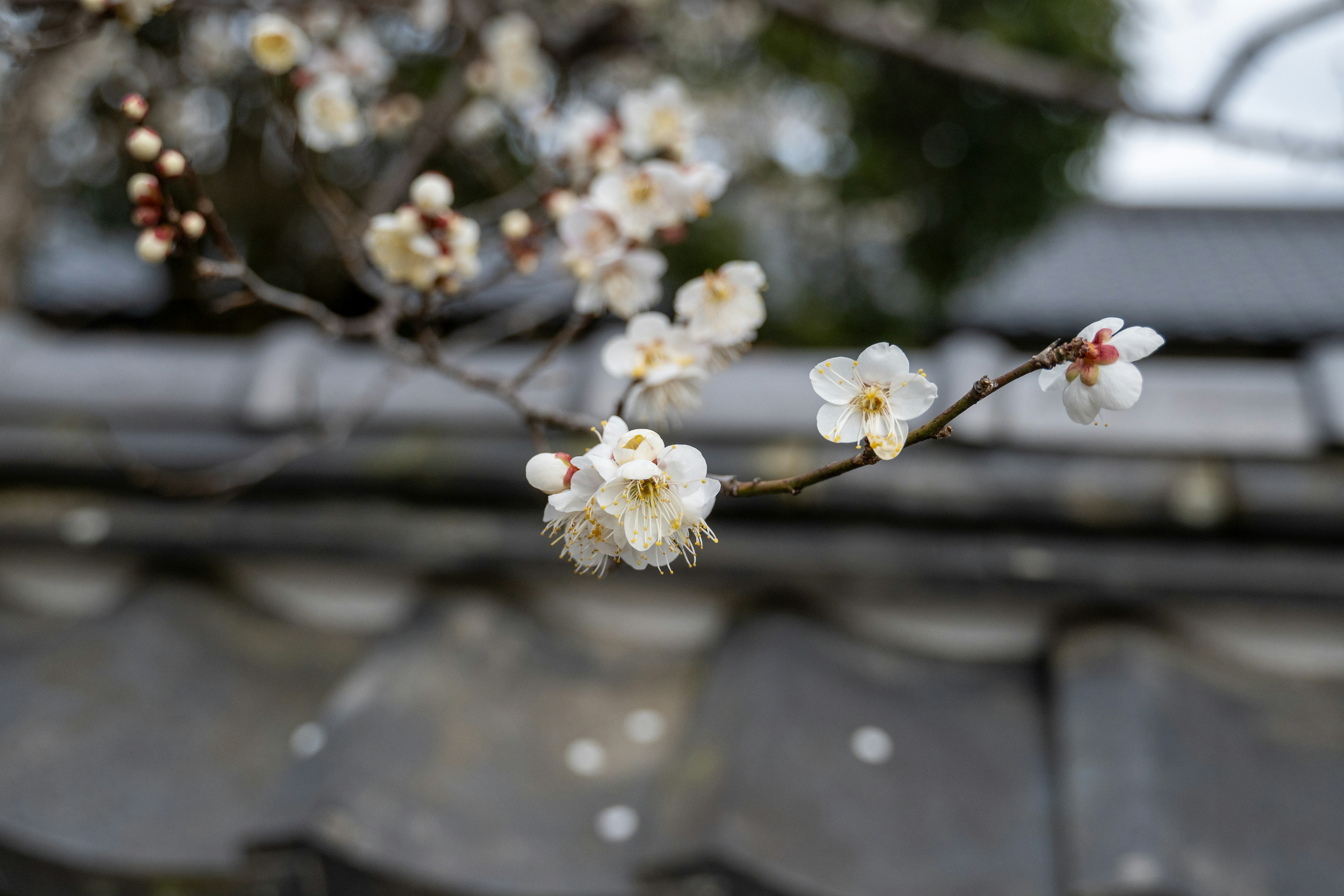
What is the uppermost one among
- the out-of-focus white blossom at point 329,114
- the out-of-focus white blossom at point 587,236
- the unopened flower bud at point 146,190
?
the out-of-focus white blossom at point 329,114

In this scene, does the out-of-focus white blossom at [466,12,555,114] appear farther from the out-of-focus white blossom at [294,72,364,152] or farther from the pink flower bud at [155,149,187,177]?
the pink flower bud at [155,149,187,177]

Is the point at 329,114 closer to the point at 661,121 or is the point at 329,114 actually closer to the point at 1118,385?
the point at 661,121

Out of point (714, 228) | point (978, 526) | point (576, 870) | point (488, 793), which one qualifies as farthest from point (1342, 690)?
point (714, 228)

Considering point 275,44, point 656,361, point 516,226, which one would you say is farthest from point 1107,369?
point 275,44

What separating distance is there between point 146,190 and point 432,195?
1.09 feet

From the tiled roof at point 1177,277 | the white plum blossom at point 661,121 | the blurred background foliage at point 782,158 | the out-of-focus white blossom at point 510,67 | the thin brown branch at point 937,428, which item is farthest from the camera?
the tiled roof at point 1177,277

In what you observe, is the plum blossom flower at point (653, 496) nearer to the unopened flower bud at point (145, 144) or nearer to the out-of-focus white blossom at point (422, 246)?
the out-of-focus white blossom at point (422, 246)

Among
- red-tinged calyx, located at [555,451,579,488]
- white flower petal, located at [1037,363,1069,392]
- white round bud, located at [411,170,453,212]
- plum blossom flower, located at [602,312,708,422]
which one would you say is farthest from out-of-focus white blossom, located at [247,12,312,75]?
white flower petal, located at [1037,363,1069,392]

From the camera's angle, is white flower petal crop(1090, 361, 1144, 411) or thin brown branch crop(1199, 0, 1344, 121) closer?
white flower petal crop(1090, 361, 1144, 411)

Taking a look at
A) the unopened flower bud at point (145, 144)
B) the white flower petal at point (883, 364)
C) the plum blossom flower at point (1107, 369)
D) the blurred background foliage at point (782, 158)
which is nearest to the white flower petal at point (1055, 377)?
the plum blossom flower at point (1107, 369)

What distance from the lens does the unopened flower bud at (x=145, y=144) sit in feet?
3.49

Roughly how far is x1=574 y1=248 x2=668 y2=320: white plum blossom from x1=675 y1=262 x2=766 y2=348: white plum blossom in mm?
136

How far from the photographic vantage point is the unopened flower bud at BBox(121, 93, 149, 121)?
3.43ft

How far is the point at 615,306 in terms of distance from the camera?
1.15 meters
